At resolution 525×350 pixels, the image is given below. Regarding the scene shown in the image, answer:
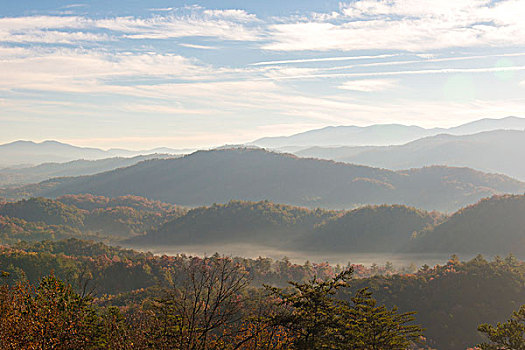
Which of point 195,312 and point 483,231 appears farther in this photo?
point 483,231

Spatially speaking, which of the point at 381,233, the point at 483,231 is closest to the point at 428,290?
the point at 483,231

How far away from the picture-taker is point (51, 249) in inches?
5231

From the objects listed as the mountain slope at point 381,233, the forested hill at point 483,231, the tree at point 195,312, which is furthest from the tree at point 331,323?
the mountain slope at point 381,233

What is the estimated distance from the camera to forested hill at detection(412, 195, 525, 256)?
152 meters

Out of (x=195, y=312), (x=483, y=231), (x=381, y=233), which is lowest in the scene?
(x=381, y=233)

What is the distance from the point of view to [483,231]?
529ft

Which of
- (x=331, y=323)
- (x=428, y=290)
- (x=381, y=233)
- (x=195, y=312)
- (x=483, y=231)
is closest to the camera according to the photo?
(x=195, y=312)

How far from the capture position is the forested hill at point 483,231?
152 m

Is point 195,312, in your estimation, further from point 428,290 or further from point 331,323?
point 428,290

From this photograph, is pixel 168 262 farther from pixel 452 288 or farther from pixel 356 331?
pixel 356 331

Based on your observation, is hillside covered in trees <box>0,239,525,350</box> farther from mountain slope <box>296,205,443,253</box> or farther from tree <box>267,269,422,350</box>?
mountain slope <box>296,205,443,253</box>

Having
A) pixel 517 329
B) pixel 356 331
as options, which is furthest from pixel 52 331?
pixel 517 329

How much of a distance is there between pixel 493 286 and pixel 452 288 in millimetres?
6975

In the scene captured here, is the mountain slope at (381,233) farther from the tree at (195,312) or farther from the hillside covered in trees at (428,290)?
the tree at (195,312)
